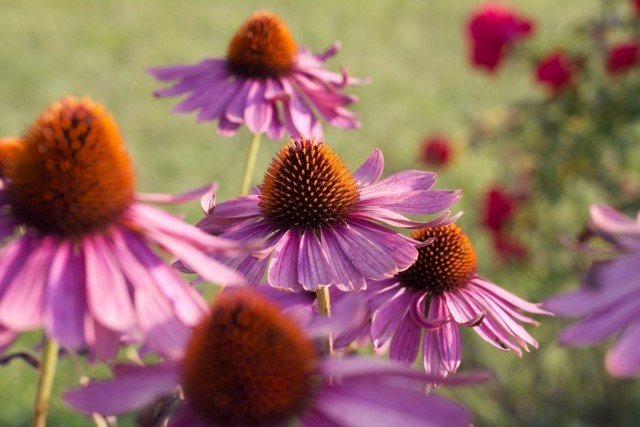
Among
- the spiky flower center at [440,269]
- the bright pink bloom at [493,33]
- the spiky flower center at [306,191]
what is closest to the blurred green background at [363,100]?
Result: the bright pink bloom at [493,33]

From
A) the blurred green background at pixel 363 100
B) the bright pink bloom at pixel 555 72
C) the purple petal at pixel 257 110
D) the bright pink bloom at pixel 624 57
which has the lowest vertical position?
the blurred green background at pixel 363 100

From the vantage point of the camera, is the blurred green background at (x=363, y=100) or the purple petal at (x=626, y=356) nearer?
the purple petal at (x=626, y=356)

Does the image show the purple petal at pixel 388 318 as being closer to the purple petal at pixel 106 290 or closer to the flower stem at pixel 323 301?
the flower stem at pixel 323 301

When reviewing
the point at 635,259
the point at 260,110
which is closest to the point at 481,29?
the point at 260,110

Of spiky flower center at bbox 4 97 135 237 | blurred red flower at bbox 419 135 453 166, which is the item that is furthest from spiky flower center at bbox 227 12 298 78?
blurred red flower at bbox 419 135 453 166

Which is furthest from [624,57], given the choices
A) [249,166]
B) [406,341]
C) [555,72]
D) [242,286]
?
[242,286]

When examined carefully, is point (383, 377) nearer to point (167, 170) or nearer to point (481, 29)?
point (481, 29)
